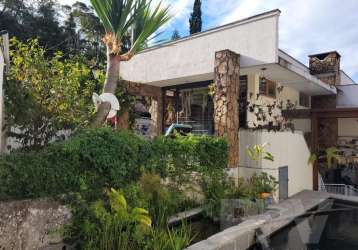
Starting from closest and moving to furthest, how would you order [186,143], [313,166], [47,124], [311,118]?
[47,124]
[186,143]
[313,166]
[311,118]

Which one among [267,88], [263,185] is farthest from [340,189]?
[263,185]

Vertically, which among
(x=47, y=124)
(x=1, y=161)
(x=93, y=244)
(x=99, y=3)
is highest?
(x=99, y=3)

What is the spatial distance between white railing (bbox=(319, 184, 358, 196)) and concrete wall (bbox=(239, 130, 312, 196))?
1.33 metres

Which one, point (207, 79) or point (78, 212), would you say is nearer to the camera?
point (78, 212)

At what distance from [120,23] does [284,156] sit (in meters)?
6.87

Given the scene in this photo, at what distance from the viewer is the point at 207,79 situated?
11.5 m

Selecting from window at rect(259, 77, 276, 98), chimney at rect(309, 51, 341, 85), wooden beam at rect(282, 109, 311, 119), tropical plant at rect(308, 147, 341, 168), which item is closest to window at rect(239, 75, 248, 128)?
window at rect(259, 77, 276, 98)

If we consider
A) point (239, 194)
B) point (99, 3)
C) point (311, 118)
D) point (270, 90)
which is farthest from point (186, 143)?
point (311, 118)

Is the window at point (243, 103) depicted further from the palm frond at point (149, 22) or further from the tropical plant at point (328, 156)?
A: the palm frond at point (149, 22)

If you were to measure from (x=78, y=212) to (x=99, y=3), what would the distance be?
176 inches

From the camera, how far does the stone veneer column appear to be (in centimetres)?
834

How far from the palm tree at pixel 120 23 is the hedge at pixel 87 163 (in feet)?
4.46

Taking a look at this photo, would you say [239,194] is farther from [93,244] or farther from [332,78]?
[332,78]

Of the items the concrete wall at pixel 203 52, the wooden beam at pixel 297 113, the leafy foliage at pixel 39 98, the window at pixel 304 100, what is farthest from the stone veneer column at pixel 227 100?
the window at pixel 304 100
